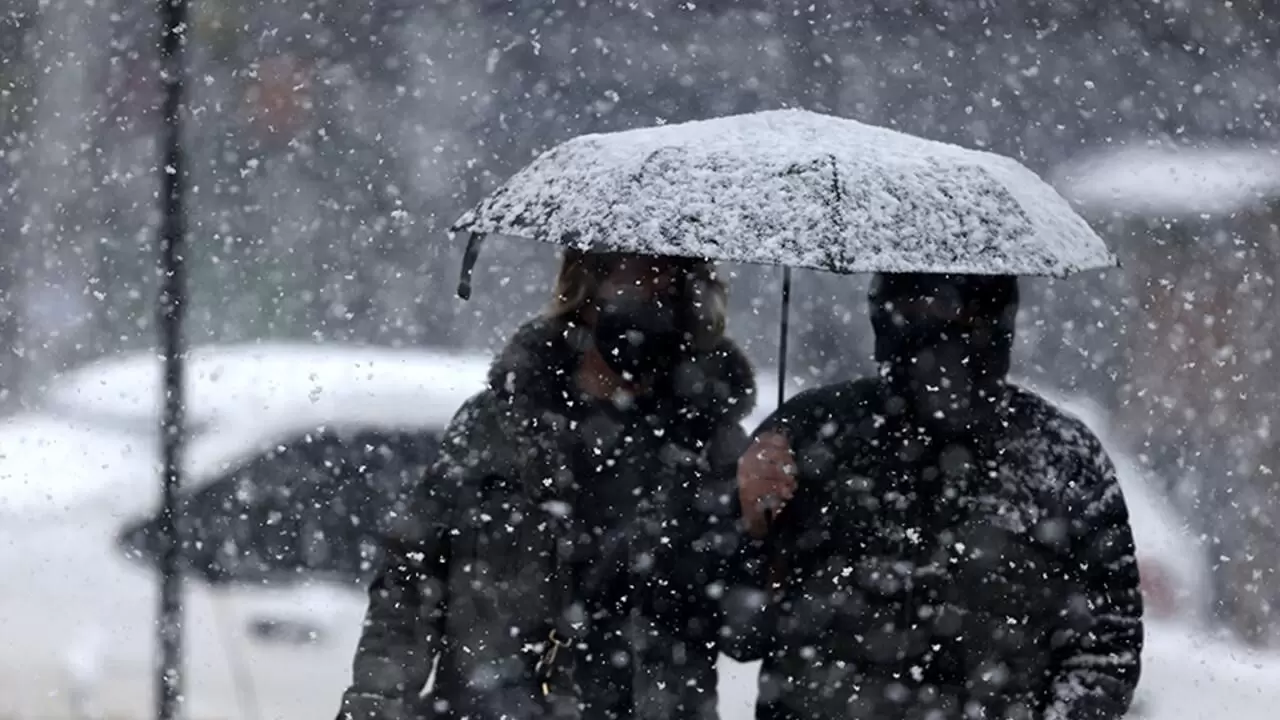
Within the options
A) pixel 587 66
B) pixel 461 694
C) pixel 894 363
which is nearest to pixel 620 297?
pixel 894 363

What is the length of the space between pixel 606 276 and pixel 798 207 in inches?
22.1

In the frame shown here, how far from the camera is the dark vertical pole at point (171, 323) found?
416 cm

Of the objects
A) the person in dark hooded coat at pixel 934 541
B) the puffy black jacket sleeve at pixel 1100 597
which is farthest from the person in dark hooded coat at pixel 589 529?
the puffy black jacket sleeve at pixel 1100 597

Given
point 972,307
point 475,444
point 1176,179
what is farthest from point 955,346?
point 1176,179

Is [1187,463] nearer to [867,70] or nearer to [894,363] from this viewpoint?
[867,70]

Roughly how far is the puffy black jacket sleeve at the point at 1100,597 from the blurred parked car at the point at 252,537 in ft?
8.80

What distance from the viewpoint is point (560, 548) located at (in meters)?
2.91

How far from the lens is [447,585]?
2.88m

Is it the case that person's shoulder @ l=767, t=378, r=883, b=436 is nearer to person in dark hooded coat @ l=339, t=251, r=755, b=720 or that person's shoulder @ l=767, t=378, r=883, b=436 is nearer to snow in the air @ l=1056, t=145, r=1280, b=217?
person in dark hooded coat @ l=339, t=251, r=755, b=720

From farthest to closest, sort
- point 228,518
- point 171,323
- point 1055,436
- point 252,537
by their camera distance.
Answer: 1. point 252,537
2. point 228,518
3. point 171,323
4. point 1055,436

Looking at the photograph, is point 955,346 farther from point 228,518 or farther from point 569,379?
point 228,518

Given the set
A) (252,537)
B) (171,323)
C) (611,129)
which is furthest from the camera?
(611,129)

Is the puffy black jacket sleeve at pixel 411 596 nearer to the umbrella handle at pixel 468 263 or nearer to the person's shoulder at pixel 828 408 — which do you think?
the umbrella handle at pixel 468 263

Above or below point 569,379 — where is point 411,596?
below
